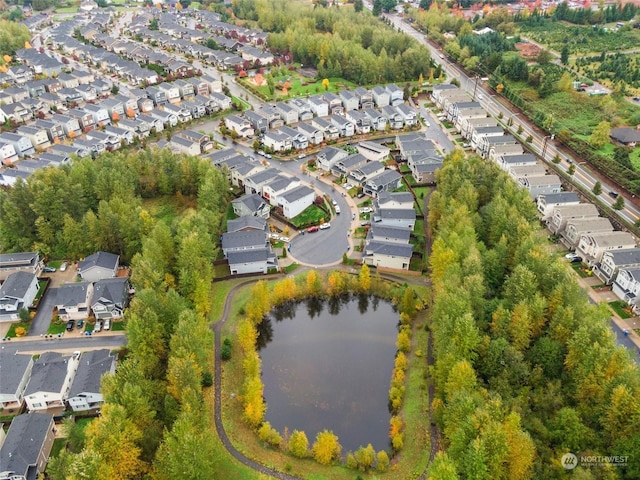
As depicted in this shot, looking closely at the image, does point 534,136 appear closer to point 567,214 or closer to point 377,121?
point 377,121

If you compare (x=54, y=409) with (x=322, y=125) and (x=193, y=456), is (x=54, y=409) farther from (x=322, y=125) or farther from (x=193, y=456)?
(x=322, y=125)

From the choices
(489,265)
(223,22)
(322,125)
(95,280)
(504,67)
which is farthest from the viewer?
(223,22)

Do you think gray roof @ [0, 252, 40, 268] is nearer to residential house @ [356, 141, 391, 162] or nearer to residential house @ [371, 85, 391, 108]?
residential house @ [356, 141, 391, 162]

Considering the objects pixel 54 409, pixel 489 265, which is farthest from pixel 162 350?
pixel 489 265

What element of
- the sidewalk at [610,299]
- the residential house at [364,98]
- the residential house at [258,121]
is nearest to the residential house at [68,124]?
the residential house at [258,121]

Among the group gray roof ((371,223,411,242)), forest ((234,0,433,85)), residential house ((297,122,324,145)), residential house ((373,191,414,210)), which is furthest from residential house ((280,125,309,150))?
forest ((234,0,433,85))
